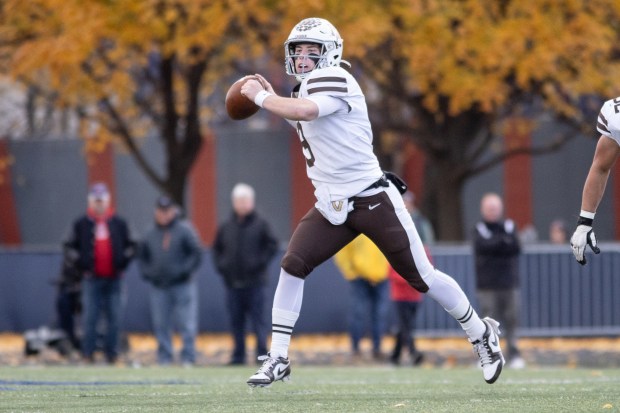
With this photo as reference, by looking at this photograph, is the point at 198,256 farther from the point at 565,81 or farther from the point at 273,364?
the point at 273,364

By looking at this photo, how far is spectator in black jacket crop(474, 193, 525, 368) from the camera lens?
46.1ft

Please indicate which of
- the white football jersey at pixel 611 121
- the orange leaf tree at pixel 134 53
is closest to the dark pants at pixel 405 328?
the orange leaf tree at pixel 134 53

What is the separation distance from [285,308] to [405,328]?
6.62 m

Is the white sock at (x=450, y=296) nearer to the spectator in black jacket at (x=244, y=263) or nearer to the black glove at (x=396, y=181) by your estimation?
the black glove at (x=396, y=181)

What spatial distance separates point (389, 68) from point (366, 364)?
5889mm

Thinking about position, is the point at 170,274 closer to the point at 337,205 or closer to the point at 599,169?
the point at 337,205

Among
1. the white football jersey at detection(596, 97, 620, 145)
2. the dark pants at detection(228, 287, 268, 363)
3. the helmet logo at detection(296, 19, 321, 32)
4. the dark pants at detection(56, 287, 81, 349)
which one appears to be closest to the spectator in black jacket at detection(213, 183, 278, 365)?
the dark pants at detection(228, 287, 268, 363)

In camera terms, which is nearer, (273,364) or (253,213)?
(273,364)

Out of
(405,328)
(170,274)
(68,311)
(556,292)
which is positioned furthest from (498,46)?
(68,311)

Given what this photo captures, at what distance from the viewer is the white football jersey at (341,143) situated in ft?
24.6

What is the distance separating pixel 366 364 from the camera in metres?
14.6

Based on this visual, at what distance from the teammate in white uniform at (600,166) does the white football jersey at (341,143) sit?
3.88ft

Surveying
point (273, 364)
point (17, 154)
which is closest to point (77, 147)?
point (17, 154)

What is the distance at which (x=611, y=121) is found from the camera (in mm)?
7199
